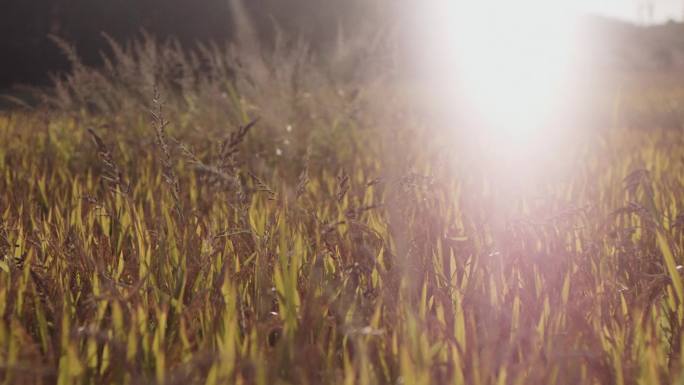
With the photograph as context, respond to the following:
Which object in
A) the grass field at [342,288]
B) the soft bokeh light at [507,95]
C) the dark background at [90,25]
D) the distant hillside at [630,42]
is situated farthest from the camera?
the distant hillside at [630,42]

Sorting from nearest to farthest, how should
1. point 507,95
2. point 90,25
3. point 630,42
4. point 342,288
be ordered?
A: 1. point 342,288
2. point 507,95
3. point 90,25
4. point 630,42

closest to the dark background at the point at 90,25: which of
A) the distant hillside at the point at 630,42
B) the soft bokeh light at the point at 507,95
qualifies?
the soft bokeh light at the point at 507,95

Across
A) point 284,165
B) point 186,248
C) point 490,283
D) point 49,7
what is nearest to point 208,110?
point 284,165

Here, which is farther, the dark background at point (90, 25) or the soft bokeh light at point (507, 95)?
the dark background at point (90, 25)

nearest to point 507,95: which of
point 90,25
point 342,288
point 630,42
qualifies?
point 342,288

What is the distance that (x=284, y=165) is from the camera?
2518 millimetres

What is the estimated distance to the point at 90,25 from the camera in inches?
413

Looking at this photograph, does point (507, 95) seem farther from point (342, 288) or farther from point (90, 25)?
point (90, 25)

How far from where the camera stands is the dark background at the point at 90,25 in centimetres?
1032

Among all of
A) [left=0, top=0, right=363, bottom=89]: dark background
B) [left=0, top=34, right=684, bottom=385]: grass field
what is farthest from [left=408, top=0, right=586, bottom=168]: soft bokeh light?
[left=0, top=0, right=363, bottom=89]: dark background

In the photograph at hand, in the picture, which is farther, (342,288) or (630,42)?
(630,42)

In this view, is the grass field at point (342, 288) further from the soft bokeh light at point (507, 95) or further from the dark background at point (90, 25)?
the dark background at point (90, 25)

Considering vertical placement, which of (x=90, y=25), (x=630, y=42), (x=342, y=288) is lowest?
(x=342, y=288)

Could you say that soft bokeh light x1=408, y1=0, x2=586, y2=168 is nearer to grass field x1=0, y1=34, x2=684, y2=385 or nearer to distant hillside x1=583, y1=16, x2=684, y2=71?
grass field x1=0, y1=34, x2=684, y2=385
